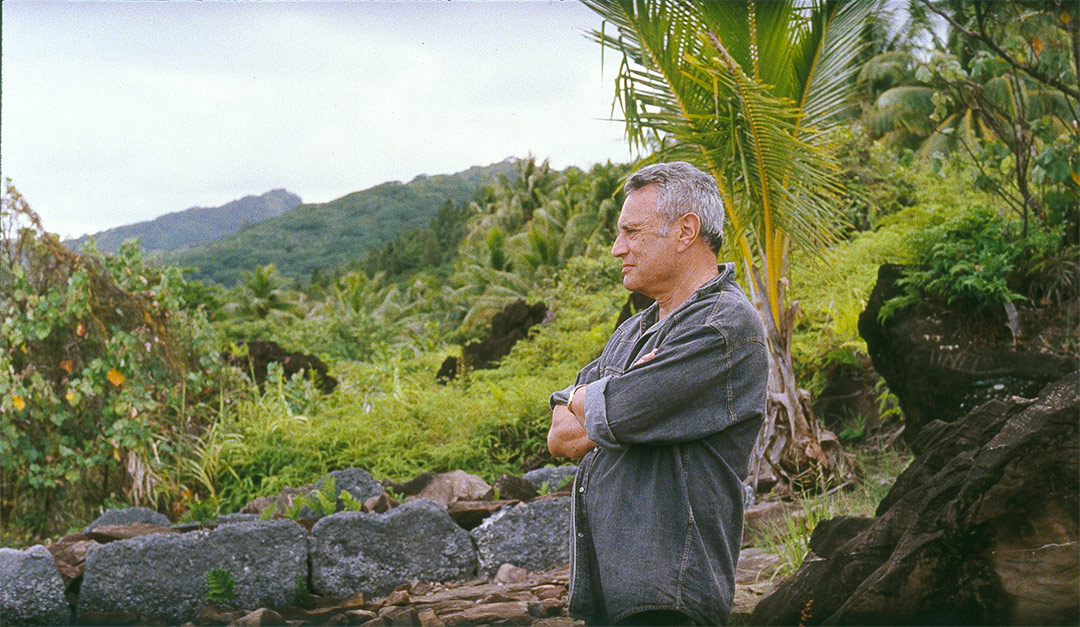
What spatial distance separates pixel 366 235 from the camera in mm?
52906

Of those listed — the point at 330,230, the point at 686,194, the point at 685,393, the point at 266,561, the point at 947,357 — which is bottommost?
the point at 266,561

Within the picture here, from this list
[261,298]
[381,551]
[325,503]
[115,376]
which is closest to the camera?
[381,551]

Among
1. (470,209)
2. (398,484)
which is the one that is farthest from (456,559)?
(470,209)

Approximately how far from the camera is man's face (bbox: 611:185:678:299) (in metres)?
2.24

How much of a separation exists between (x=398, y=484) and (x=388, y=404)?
6.07 feet

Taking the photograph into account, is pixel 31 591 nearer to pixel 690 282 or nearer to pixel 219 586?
pixel 219 586

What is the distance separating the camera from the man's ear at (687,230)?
224 cm

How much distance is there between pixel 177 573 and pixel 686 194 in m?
3.98

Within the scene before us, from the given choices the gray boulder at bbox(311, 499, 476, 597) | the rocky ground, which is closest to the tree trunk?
the rocky ground

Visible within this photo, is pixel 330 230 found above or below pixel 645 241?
above

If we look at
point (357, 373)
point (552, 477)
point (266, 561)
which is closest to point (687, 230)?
point (266, 561)

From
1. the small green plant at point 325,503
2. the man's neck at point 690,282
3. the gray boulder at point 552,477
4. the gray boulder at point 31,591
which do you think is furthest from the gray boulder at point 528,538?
the man's neck at point 690,282

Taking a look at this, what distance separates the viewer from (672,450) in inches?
82.5

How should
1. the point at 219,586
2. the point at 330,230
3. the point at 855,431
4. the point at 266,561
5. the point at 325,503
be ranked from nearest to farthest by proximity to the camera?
the point at 219,586 → the point at 266,561 → the point at 325,503 → the point at 855,431 → the point at 330,230
